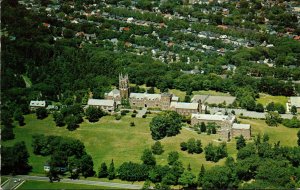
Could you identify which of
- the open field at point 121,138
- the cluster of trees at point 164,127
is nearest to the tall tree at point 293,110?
the open field at point 121,138

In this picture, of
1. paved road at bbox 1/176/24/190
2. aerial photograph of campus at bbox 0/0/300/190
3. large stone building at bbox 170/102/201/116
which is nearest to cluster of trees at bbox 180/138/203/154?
aerial photograph of campus at bbox 0/0/300/190

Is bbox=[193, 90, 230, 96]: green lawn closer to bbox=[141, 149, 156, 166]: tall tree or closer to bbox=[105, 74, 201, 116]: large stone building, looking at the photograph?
bbox=[105, 74, 201, 116]: large stone building

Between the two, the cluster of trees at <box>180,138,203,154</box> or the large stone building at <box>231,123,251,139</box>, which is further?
the large stone building at <box>231,123,251,139</box>

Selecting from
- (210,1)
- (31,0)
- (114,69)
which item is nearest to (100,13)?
(31,0)

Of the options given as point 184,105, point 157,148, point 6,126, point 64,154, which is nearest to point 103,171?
point 64,154

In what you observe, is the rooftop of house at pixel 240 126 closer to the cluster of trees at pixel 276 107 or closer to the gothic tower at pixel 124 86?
the cluster of trees at pixel 276 107

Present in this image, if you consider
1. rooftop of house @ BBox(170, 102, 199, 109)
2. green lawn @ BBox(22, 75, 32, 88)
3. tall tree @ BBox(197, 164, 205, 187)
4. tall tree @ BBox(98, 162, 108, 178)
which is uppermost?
green lawn @ BBox(22, 75, 32, 88)
